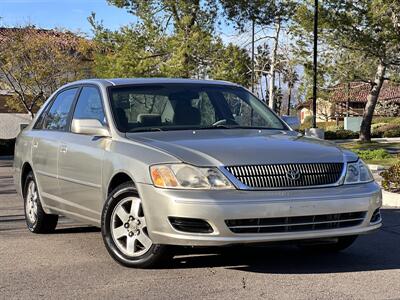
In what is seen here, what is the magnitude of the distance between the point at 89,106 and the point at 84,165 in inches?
31.2

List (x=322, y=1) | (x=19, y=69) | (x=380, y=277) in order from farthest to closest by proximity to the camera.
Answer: (x=19, y=69), (x=322, y=1), (x=380, y=277)

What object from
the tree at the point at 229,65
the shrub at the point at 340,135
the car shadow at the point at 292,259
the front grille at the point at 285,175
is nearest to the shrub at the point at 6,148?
the tree at the point at 229,65

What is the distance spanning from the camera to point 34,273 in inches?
223

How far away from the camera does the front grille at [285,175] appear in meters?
5.14

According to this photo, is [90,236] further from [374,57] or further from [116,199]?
[374,57]

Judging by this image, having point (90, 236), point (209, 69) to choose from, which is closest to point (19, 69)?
point (209, 69)

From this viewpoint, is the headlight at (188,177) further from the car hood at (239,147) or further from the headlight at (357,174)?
the headlight at (357,174)

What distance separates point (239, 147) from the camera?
17.8 feet

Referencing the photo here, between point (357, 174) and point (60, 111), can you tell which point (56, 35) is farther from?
point (357, 174)

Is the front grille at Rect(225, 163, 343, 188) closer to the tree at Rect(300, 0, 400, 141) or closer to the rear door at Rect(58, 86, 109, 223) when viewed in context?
the rear door at Rect(58, 86, 109, 223)

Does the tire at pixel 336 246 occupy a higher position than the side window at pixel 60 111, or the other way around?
the side window at pixel 60 111

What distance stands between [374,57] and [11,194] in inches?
672

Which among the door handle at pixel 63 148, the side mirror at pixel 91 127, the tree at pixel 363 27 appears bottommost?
the door handle at pixel 63 148

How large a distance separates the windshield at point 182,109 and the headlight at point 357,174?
1186mm
